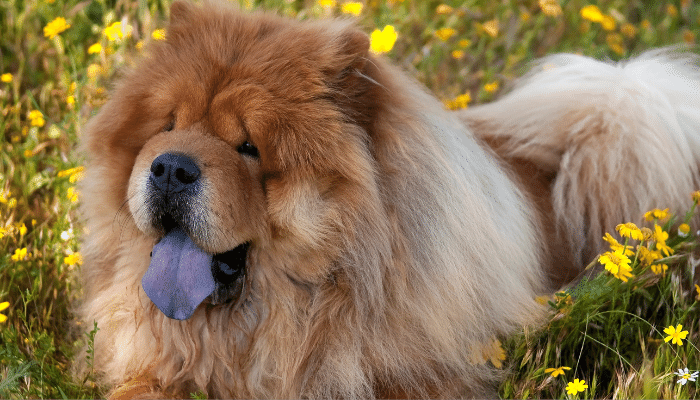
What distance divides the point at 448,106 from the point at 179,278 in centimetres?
210

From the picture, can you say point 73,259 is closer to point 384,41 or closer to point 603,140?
point 384,41

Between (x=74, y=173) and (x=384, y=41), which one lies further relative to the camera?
(x=384, y=41)

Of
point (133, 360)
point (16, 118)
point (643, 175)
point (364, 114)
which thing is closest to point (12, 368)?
point (133, 360)

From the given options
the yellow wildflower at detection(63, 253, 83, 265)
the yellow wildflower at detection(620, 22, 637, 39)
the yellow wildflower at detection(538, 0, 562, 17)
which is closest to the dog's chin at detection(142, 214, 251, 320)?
the yellow wildflower at detection(63, 253, 83, 265)

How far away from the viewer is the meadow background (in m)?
2.48

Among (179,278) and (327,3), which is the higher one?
(327,3)

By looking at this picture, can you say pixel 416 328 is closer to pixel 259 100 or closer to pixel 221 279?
pixel 221 279

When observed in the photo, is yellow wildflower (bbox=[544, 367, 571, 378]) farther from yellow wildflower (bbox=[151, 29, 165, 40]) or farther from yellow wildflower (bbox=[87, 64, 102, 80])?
yellow wildflower (bbox=[87, 64, 102, 80])

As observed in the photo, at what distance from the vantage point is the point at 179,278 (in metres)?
2.22

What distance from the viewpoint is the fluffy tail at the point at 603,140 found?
294cm

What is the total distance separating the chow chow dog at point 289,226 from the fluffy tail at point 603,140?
455 millimetres

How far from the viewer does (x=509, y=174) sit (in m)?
2.80

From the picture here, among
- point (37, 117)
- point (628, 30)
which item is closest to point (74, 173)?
point (37, 117)

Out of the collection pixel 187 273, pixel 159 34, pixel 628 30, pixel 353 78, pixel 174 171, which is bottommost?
pixel 187 273
